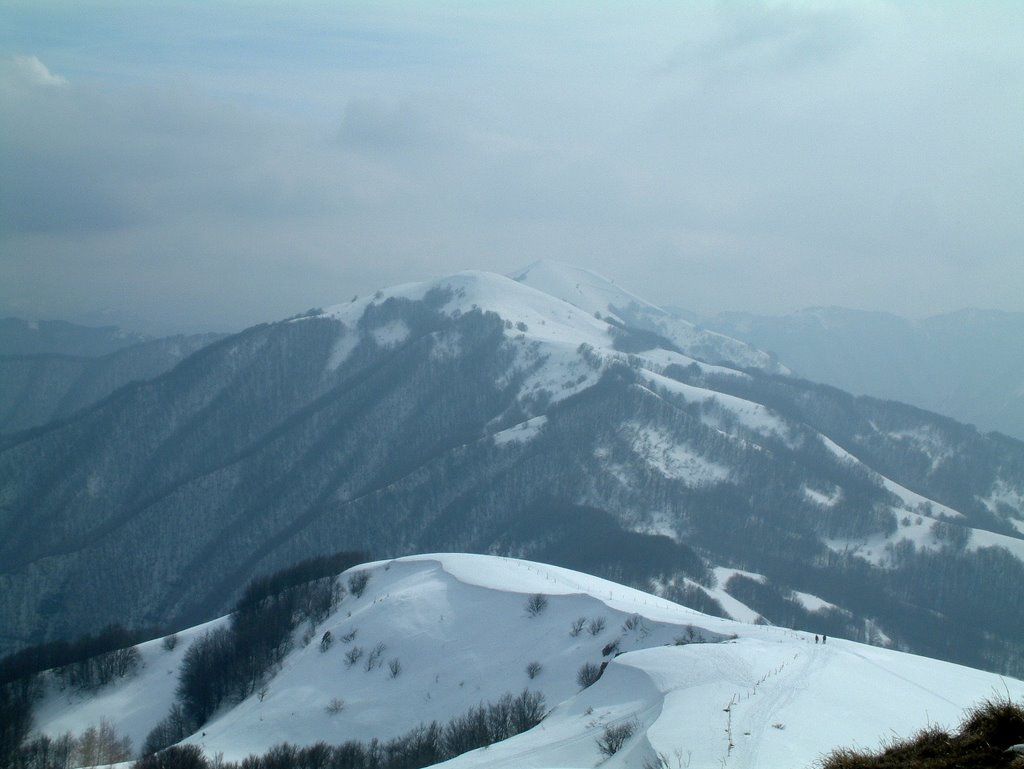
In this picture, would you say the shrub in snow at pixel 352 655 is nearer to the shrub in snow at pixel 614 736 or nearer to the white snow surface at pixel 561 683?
the white snow surface at pixel 561 683

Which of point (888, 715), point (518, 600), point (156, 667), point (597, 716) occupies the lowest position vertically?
point (156, 667)

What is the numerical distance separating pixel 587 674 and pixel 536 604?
15.4m

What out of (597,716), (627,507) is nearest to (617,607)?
(597,716)

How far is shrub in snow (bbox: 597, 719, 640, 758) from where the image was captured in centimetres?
2734

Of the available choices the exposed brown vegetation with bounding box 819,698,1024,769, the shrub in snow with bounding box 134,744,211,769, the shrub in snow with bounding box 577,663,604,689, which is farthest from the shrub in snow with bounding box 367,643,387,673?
the exposed brown vegetation with bounding box 819,698,1024,769

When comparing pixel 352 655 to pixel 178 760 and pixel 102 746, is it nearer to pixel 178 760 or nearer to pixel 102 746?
pixel 178 760

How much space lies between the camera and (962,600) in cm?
17925

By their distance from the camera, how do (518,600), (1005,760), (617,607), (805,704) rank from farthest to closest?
1. (518,600)
2. (617,607)
3. (805,704)
4. (1005,760)

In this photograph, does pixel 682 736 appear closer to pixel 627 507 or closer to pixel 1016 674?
pixel 1016 674

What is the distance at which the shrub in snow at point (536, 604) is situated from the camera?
66750 mm

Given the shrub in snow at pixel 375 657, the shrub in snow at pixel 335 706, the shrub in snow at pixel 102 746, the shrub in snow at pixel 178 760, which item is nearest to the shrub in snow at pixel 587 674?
the shrub in snow at pixel 335 706

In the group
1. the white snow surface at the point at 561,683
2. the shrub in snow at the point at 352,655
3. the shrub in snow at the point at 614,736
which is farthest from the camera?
the shrub in snow at the point at 352,655

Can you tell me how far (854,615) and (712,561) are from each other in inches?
1263

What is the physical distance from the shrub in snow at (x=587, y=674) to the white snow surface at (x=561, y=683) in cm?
80
